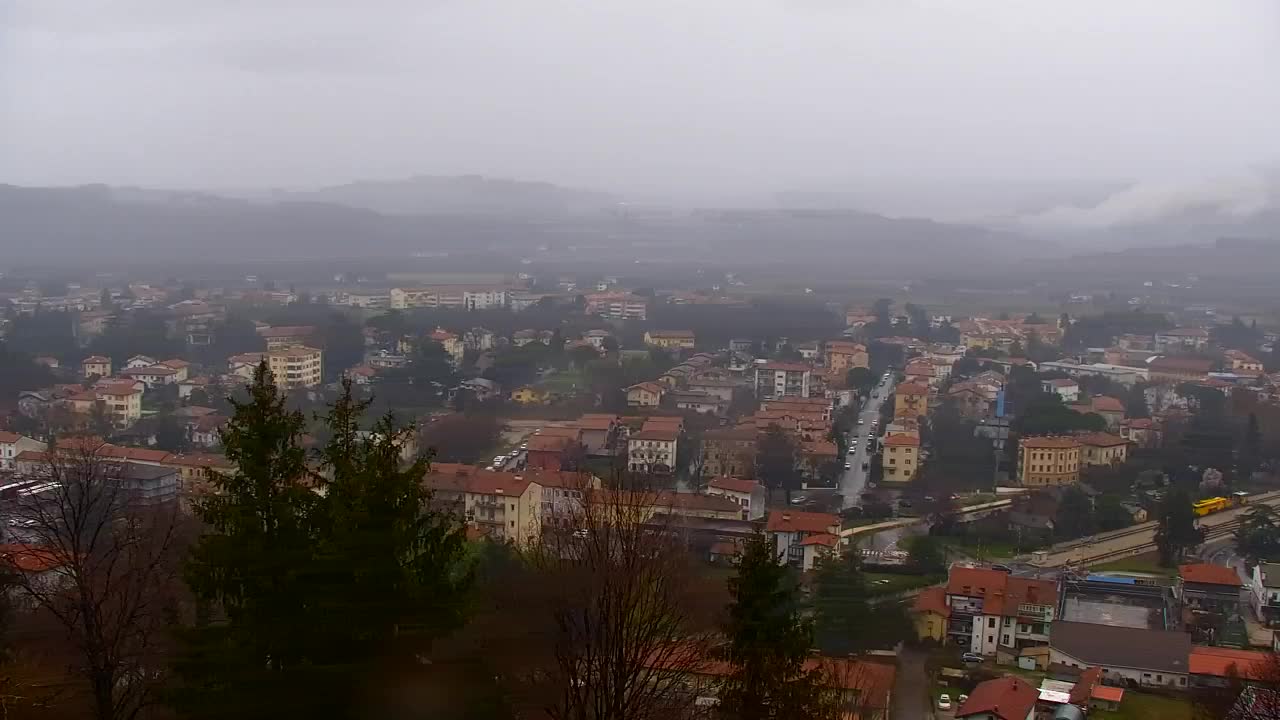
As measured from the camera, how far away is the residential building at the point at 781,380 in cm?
1362

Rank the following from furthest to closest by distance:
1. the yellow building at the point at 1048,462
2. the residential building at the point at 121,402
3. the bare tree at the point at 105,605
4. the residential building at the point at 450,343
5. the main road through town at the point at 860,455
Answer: the residential building at the point at 450,343 < the residential building at the point at 121,402 < the yellow building at the point at 1048,462 < the main road through town at the point at 860,455 < the bare tree at the point at 105,605

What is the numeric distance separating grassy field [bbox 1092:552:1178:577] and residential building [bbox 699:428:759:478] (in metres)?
3.08

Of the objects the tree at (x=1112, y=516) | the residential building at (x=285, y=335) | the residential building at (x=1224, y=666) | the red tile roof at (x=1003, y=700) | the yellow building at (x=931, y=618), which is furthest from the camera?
the residential building at (x=285, y=335)

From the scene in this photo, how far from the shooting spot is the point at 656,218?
27578 mm

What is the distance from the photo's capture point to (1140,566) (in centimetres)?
800

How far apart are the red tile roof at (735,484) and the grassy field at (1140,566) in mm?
2680

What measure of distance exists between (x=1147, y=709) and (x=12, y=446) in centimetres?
891

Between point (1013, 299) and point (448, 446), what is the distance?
14874 millimetres

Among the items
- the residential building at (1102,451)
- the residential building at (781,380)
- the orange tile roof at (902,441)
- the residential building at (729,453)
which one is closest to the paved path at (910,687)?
the residential building at (729,453)

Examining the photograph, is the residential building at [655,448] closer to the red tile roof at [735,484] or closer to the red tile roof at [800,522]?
the red tile roof at [735,484]

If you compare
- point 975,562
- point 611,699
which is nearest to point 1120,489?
point 975,562

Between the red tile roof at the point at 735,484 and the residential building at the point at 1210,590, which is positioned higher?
the red tile roof at the point at 735,484

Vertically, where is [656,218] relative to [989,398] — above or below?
above

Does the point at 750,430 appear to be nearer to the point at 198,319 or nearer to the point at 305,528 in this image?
the point at 305,528
